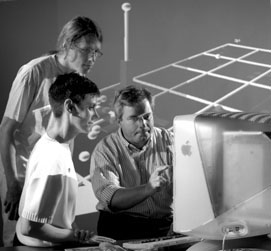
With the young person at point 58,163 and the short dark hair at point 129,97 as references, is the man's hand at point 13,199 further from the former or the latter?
the short dark hair at point 129,97

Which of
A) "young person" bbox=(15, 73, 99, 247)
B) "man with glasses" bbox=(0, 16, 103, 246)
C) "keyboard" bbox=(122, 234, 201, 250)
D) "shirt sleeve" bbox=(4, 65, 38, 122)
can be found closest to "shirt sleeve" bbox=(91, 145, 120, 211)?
"young person" bbox=(15, 73, 99, 247)

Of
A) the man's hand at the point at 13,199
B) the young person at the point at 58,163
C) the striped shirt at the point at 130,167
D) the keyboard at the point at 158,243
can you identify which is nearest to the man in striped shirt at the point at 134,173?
the striped shirt at the point at 130,167

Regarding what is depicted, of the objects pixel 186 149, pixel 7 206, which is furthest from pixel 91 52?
pixel 186 149

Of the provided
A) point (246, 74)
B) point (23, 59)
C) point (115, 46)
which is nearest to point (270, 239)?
point (246, 74)

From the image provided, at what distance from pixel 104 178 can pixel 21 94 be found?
2.29ft

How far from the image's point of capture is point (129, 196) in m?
2.94

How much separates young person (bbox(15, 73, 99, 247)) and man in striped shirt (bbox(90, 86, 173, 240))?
152 mm

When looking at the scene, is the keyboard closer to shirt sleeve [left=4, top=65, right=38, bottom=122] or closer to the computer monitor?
the computer monitor

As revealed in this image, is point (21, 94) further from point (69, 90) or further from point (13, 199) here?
point (13, 199)

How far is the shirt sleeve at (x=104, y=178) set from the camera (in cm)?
295

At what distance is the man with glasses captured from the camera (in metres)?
3.05

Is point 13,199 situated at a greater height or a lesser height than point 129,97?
lesser

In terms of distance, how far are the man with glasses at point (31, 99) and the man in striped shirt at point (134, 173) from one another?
34cm

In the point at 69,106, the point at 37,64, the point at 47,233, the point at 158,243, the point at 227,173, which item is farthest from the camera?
the point at 37,64
